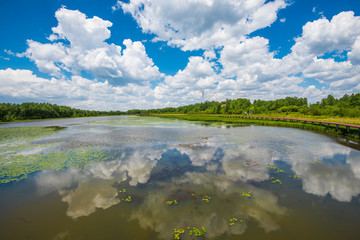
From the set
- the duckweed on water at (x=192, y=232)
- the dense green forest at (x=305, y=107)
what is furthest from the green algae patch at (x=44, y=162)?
the dense green forest at (x=305, y=107)

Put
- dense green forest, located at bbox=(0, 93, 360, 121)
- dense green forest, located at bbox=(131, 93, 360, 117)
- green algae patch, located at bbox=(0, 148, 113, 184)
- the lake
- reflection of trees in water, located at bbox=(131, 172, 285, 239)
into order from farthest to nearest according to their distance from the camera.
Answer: dense green forest, located at bbox=(0, 93, 360, 121), dense green forest, located at bbox=(131, 93, 360, 117), green algae patch, located at bbox=(0, 148, 113, 184), reflection of trees in water, located at bbox=(131, 172, 285, 239), the lake

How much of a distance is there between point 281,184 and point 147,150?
44.7ft

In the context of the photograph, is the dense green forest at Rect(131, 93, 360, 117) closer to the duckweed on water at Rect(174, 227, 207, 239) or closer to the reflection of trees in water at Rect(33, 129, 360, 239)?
the reflection of trees in water at Rect(33, 129, 360, 239)

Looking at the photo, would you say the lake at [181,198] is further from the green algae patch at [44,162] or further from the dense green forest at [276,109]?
the dense green forest at [276,109]

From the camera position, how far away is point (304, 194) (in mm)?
9008

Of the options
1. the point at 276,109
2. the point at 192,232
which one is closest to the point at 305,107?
the point at 276,109

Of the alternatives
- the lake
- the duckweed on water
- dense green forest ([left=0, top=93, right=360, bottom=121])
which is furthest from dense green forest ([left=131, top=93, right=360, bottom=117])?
the duckweed on water

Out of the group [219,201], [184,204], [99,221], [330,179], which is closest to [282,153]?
[330,179]

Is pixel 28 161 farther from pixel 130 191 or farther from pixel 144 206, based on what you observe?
pixel 144 206

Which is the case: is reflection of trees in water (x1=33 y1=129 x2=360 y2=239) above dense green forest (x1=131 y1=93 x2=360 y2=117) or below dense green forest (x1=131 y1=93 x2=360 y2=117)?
below

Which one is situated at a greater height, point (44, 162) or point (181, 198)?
point (44, 162)

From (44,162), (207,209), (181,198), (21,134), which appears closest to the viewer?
(207,209)

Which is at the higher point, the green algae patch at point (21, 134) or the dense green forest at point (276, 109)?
the dense green forest at point (276, 109)

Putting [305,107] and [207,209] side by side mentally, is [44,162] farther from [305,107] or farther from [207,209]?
[305,107]
